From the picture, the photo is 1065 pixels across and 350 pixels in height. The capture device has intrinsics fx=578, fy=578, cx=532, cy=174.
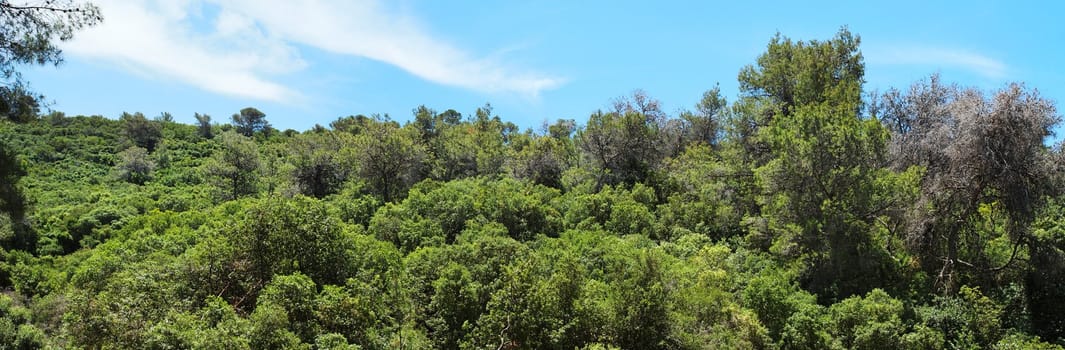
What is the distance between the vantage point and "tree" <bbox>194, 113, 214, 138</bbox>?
286ft

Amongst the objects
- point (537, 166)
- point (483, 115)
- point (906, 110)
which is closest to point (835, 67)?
point (906, 110)

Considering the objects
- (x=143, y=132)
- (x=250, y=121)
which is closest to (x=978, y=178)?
(x=143, y=132)

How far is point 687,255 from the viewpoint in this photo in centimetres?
2469

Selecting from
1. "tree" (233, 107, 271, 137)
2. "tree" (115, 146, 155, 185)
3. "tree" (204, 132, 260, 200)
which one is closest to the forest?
"tree" (204, 132, 260, 200)

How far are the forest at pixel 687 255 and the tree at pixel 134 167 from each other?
26.2 m

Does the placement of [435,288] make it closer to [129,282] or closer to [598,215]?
[129,282]

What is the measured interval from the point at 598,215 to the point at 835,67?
15.2 m

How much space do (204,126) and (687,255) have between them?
85.6 m

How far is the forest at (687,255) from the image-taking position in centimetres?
1675

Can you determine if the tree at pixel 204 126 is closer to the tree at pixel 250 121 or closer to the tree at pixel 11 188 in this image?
the tree at pixel 250 121

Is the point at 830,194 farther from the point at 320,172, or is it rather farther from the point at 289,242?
the point at 320,172

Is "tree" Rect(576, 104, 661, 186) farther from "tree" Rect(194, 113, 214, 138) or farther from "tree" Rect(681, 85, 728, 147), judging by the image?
"tree" Rect(194, 113, 214, 138)

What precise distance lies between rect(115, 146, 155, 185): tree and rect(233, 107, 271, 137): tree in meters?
29.4

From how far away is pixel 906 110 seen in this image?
2764 cm
